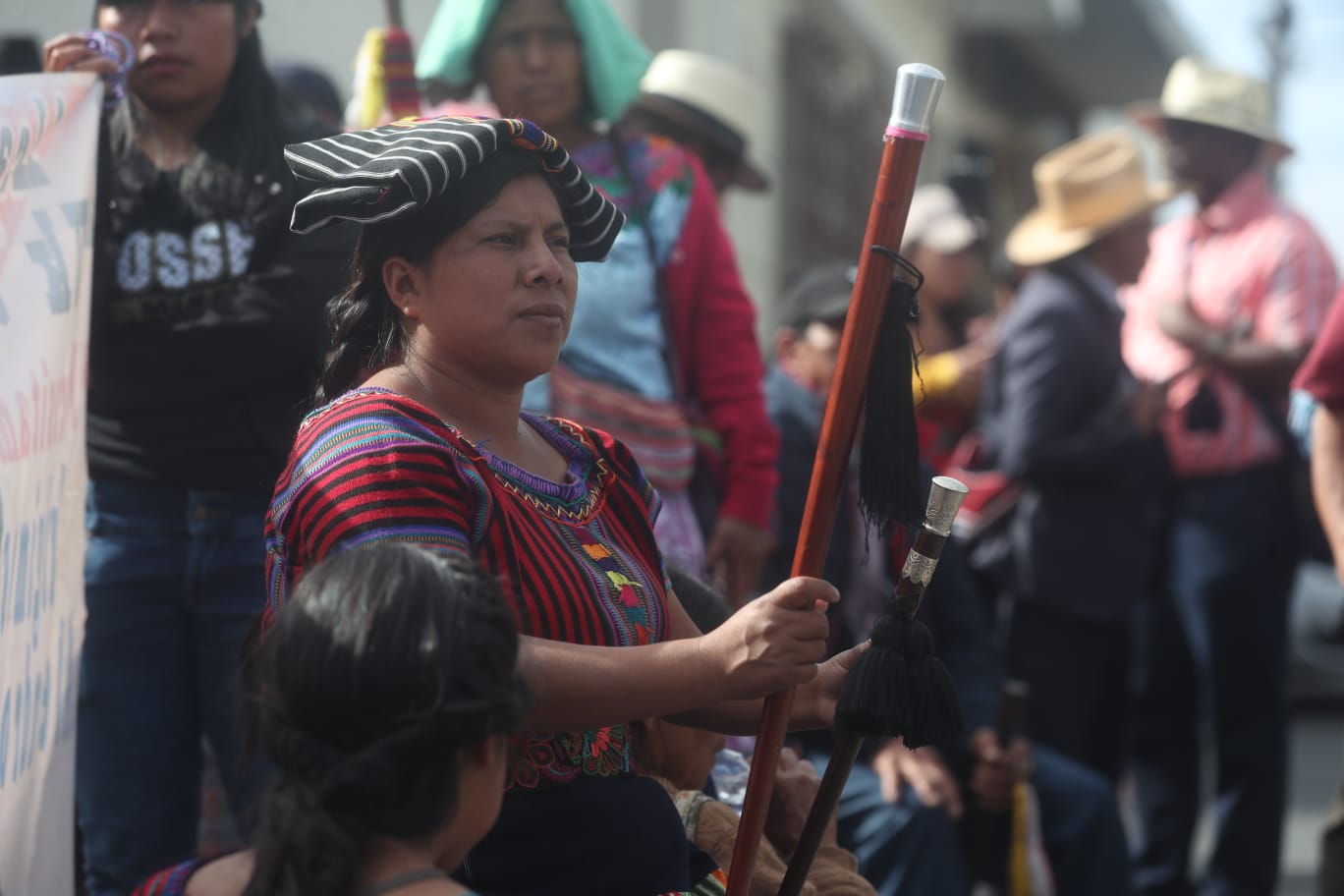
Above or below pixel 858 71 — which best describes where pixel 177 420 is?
above

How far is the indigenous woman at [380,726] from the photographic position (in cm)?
175

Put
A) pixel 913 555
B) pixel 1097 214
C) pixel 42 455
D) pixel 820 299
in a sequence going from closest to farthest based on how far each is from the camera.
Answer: pixel 913 555 < pixel 42 455 < pixel 820 299 < pixel 1097 214

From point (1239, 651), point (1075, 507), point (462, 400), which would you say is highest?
point (462, 400)

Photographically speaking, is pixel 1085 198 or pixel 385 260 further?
pixel 1085 198

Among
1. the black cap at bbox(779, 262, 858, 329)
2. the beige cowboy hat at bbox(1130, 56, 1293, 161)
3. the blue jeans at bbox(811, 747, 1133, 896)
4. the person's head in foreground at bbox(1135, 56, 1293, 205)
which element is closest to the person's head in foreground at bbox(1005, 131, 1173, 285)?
the person's head in foreground at bbox(1135, 56, 1293, 205)

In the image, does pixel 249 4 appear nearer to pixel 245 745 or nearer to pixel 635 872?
pixel 245 745

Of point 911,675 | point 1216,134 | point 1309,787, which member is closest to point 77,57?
point 911,675

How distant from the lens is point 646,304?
147 inches

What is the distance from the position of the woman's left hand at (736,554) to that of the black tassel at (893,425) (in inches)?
60.4

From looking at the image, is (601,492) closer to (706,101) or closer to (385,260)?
(385,260)

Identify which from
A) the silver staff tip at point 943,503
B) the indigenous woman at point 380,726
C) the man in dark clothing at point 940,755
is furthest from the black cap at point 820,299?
the indigenous woman at point 380,726

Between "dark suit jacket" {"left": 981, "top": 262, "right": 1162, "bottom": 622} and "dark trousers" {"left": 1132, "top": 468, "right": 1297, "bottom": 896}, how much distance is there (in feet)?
0.53

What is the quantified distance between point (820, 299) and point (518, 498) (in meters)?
2.54

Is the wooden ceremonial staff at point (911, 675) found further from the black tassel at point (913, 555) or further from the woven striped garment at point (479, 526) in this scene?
the woven striped garment at point (479, 526)
